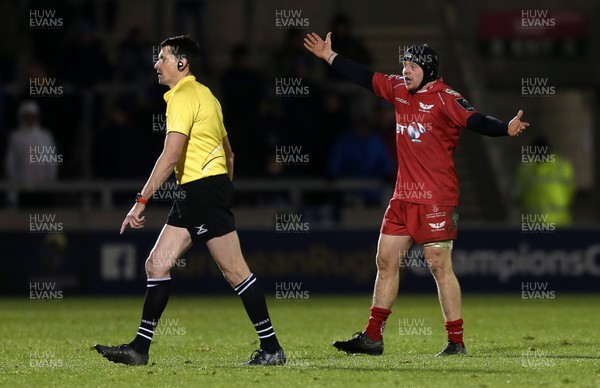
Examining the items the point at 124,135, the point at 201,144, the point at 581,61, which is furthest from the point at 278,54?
the point at 201,144

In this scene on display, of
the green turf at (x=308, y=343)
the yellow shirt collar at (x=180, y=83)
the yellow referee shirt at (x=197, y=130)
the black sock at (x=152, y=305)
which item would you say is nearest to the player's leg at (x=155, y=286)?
the black sock at (x=152, y=305)

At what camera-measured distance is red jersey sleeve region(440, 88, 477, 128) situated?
10375 millimetres

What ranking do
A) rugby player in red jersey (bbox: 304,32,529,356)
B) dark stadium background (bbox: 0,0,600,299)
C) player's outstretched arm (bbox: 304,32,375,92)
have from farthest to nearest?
dark stadium background (bbox: 0,0,600,299), player's outstretched arm (bbox: 304,32,375,92), rugby player in red jersey (bbox: 304,32,529,356)

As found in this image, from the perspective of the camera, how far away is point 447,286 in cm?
1060

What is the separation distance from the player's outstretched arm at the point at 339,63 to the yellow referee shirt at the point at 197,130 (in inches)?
52.4

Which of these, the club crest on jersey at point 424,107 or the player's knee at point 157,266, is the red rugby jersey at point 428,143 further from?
the player's knee at point 157,266

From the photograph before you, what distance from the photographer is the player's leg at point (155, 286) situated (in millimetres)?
9734

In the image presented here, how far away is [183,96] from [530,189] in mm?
12047

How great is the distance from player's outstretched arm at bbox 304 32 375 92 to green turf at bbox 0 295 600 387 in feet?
6.88

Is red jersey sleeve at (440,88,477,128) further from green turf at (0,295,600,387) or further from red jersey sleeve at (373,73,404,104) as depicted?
green turf at (0,295,600,387)

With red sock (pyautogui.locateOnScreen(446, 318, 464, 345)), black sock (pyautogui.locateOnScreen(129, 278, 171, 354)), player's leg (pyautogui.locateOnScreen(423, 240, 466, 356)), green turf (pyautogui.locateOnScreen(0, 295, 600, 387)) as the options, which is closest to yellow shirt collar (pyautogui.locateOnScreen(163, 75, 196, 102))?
black sock (pyautogui.locateOnScreen(129, 278, 171, 354))

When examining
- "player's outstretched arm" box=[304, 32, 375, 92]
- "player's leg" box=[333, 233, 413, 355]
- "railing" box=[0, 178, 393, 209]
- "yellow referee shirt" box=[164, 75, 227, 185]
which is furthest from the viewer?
"railing" box=[0, 178, 393, 209]

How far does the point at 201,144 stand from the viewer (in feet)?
32.1

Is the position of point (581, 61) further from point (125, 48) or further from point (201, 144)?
point (201, 144)
